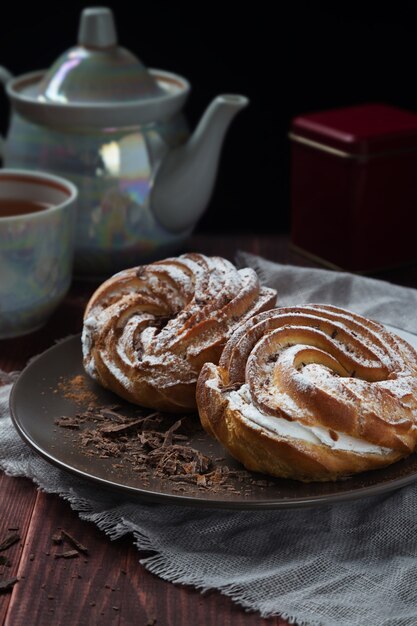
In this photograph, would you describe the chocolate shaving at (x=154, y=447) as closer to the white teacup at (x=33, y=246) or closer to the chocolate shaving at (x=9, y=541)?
the chocolate shaving at (x=9, y=541)

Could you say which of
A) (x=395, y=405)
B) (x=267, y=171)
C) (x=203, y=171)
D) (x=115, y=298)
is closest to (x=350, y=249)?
(x=203, y=171)

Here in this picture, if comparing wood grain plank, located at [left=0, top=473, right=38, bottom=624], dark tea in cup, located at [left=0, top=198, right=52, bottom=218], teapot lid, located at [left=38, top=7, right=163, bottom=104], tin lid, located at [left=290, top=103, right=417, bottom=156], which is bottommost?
wood grain plank, located at [left=0, top=473, right=38, bottom=624]

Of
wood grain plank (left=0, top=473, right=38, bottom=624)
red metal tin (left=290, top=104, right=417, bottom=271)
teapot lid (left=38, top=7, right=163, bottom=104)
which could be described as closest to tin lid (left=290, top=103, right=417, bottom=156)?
red metal tin (left=290, top=104, right=417, bottom=271)

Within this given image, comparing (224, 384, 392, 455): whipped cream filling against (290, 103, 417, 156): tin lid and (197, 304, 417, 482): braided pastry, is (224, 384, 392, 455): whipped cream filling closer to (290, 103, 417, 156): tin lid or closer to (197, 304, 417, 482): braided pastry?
(197, 304, 417, 482): braided pastry

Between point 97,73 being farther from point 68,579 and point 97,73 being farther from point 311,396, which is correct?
point 68,579

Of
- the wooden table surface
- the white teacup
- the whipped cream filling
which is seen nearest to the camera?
the wooden table surface

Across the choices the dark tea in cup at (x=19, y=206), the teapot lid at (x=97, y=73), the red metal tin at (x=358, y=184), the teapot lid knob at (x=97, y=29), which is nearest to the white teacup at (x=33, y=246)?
the dark tea in cup at (x=19, y=206)

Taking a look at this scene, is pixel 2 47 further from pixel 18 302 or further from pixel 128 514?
pixel 128 514

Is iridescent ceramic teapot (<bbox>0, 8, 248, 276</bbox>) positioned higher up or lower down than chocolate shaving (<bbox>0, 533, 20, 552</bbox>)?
higher up
